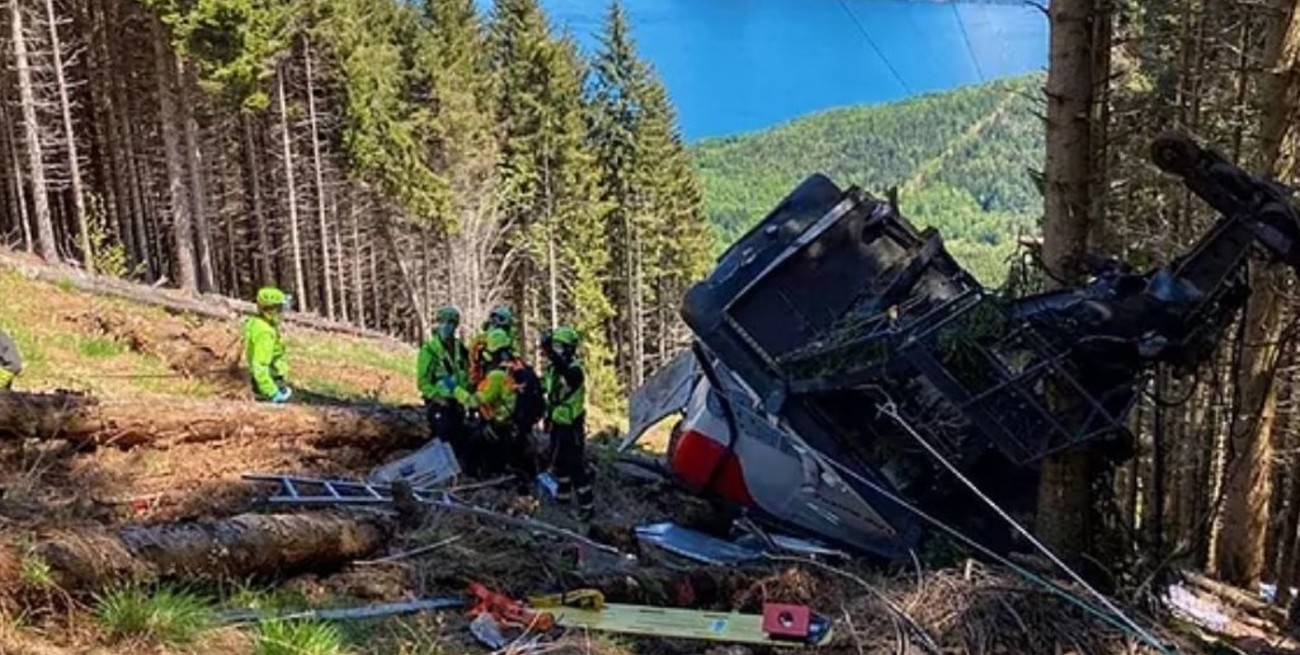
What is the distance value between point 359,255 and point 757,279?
38444 millimetres

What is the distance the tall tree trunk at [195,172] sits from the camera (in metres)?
31.4

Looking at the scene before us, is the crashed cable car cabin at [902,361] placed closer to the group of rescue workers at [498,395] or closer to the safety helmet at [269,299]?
the group of rescue workers at [498,395]

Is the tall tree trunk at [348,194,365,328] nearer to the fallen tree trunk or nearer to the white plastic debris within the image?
the white plastic debris

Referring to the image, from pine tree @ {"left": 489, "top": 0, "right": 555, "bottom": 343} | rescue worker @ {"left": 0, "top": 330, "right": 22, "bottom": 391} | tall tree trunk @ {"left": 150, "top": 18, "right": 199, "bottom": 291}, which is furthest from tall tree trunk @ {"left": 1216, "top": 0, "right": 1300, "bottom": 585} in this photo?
pine tree @ {"left": 489, "top": 0, "right": 555, "bottom": 343}

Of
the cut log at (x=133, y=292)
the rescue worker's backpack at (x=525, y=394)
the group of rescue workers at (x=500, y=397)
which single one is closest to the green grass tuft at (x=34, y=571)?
the group of rescue workers at (x=500, y=397)

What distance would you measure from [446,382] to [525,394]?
2.57 feet

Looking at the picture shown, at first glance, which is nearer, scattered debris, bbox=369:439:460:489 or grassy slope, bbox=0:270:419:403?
scattered debris, bbox=369:439:460:489

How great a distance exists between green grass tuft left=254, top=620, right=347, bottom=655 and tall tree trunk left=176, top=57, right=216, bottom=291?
29.3m

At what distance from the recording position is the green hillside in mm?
16234

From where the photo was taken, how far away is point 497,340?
32.3 ft

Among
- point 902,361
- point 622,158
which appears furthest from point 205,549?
point 622,158

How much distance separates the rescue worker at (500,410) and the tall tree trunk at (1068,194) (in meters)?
4.74

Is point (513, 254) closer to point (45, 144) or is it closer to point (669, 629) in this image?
point (45, 144)

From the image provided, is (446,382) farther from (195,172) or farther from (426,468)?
(195,172)
